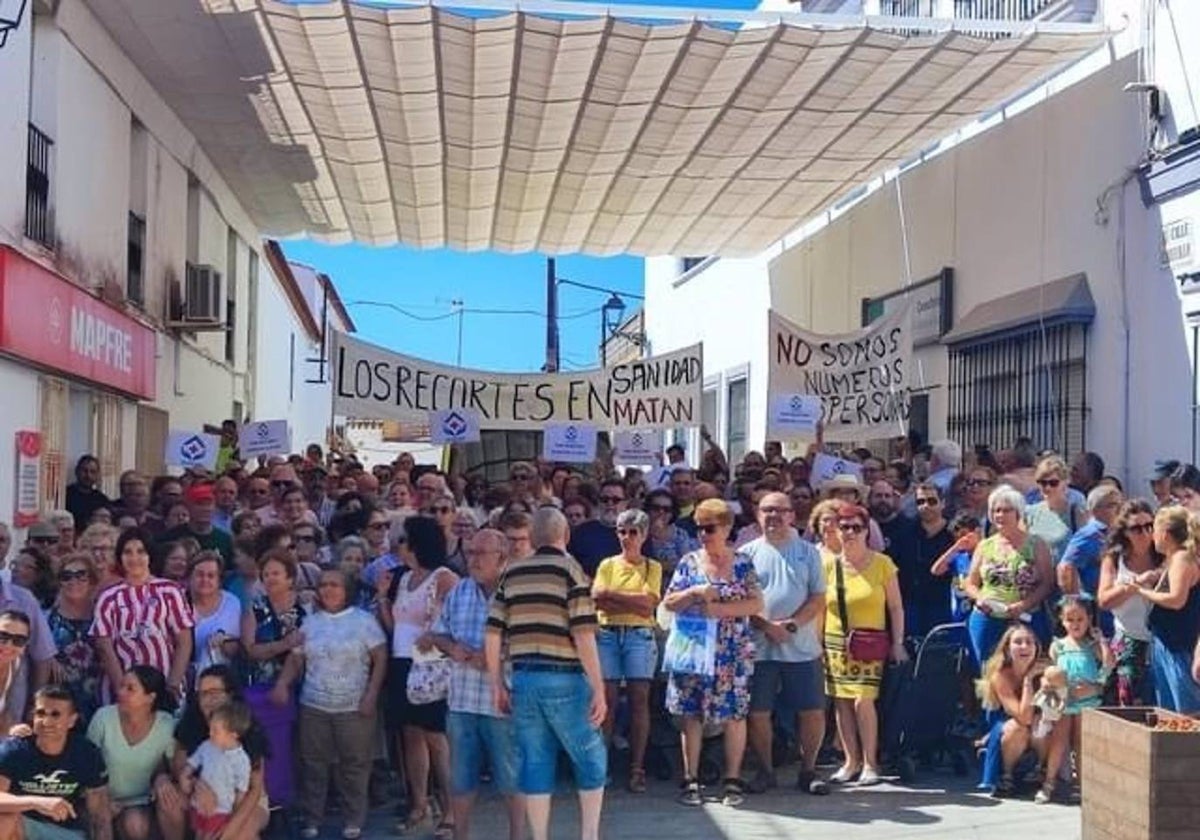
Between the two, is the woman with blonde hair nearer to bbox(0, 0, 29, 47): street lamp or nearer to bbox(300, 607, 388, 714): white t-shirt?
bbox(300, 607, 388, 714): white t-shirt

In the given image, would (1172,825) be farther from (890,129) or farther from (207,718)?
(890,129)

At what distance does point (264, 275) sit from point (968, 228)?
1313 cm

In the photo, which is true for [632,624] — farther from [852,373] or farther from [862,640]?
[852,373]

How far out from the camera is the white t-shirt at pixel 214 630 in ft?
24.0

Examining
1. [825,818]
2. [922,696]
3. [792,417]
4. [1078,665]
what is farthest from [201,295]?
[1078,665]

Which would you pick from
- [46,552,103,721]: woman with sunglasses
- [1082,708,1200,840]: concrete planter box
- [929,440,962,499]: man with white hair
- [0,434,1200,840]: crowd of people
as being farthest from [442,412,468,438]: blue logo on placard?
[1082,708,1200,840]: concrete planter box

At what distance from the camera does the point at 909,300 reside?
14531mm

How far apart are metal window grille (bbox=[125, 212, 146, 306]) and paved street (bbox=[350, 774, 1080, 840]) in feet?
25.6

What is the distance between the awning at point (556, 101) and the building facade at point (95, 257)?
49cm

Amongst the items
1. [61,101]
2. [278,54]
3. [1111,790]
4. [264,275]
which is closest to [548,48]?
[278,54]

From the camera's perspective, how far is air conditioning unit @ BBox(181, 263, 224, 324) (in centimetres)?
1593

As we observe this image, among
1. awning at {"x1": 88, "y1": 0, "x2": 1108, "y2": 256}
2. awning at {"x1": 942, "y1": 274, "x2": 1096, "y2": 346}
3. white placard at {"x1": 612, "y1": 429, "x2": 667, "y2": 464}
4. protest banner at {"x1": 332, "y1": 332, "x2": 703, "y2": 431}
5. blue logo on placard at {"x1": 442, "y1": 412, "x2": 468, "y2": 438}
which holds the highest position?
awning at {"x1": 88, "y1": 0, "x2": 1108, "y2": 256}

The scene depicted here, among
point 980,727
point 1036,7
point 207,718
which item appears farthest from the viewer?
point 1036,7

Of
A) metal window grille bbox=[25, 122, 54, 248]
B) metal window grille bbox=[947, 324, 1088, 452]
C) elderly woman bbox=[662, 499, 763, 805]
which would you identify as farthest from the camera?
metal window grille bbox=[947, 324, 1088, 452]
